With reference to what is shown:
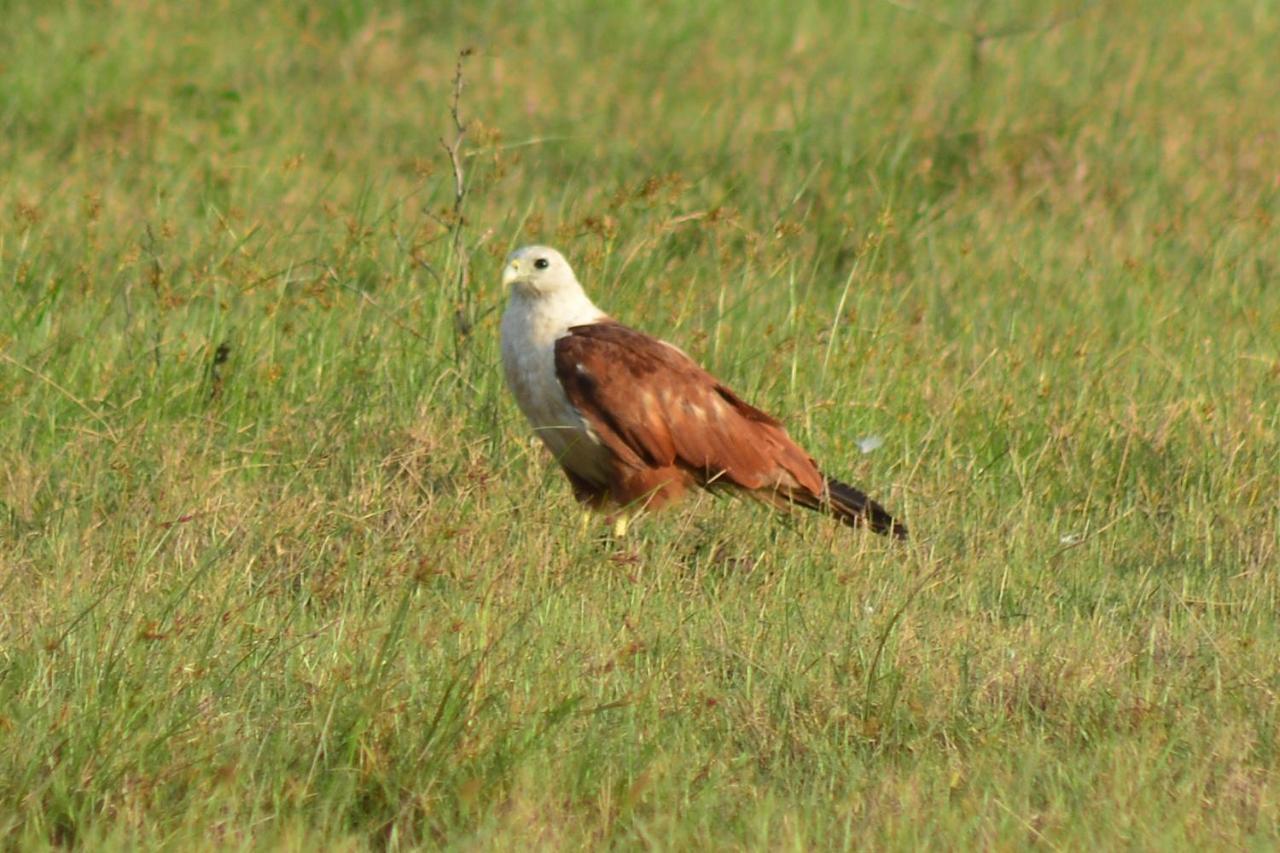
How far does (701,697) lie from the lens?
4.04 m

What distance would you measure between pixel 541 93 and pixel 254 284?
3.87m

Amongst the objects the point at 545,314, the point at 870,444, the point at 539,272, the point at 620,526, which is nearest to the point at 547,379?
the point at 545,314

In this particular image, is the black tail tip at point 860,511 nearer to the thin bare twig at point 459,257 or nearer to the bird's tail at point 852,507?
the bird's tail at point 852,507

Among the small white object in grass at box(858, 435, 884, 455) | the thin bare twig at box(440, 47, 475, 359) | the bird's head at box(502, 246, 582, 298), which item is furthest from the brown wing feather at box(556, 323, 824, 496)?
the thin bare twig at box(440, 47, 475, 359)

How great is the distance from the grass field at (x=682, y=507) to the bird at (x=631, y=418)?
0.41 feet

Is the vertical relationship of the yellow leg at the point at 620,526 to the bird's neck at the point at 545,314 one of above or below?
below

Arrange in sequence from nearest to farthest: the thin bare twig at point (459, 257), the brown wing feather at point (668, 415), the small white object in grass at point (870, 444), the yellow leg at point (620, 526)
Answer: the yellow leg at point (620, 526), the brown wing feather at point (668, 415), the small white object in grass at point (870, 444), the thin bare twig at point (459, 257)

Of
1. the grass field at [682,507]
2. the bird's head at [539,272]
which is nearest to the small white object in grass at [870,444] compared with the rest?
the grass field at [682,507]

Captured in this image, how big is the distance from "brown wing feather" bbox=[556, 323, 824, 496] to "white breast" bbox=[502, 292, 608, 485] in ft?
0.16

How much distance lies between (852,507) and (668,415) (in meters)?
0.58

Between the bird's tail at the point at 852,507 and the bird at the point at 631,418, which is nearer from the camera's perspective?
the bird's tail at the point at 852,507

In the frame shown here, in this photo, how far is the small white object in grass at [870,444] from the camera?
19.7 ft

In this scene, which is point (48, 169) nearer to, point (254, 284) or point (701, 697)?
point (254, 284)

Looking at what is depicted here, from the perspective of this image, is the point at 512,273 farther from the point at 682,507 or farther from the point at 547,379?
the point at 682,507
